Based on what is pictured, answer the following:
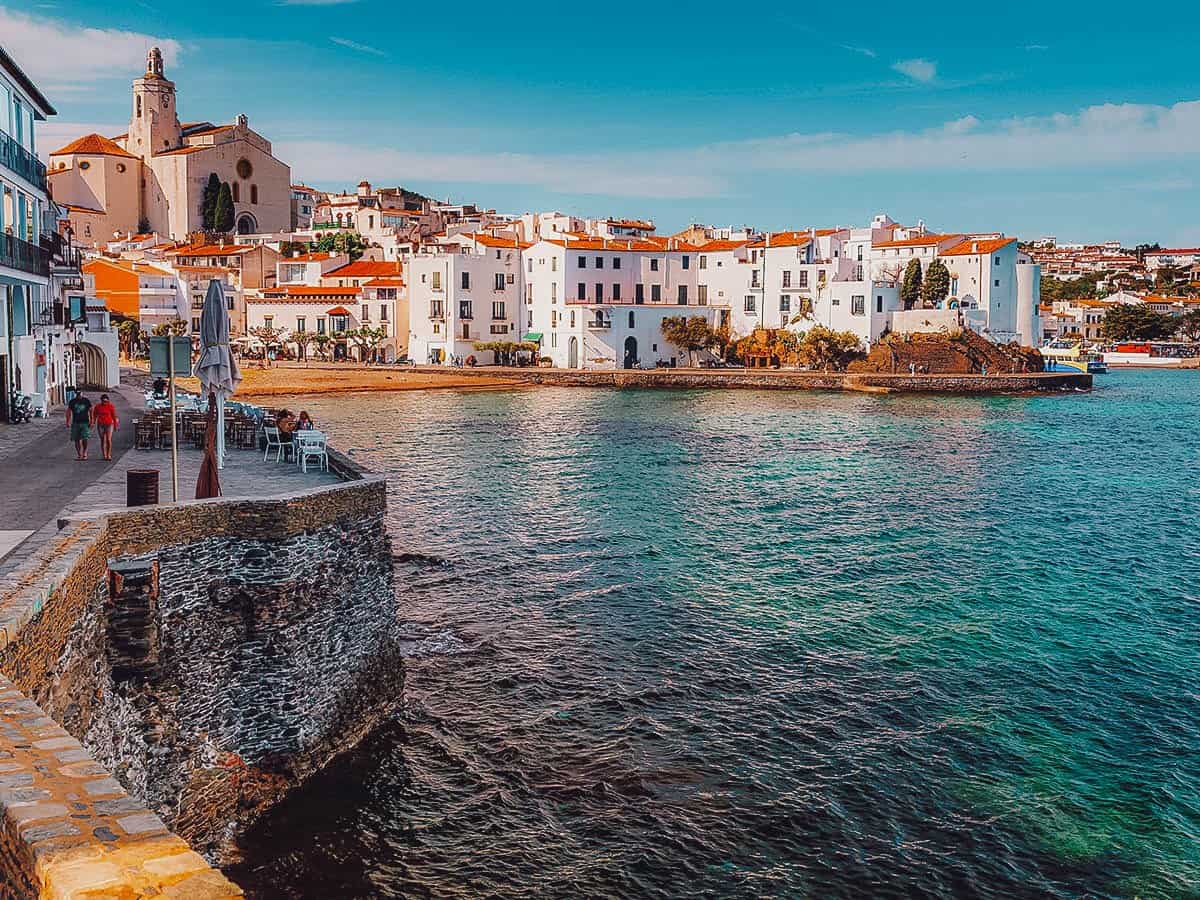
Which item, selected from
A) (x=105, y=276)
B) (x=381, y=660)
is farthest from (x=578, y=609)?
(x=105, y=276)

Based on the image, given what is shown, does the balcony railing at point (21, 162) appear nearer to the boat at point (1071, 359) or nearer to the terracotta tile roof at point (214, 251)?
the terracotta tile roof at point (214, 251)

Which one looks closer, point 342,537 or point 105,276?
point 342,537

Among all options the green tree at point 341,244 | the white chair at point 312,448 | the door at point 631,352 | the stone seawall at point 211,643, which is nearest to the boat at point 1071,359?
the door at point 631,352

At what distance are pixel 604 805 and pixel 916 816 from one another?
12.9ft

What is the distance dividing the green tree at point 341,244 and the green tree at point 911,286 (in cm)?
5882

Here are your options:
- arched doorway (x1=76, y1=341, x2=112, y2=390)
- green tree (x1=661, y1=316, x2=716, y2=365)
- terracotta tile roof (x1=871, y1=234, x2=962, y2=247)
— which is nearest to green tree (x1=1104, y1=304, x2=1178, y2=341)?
terracotta tile roof (x1=871, y1=234, x2=962, y2=247)

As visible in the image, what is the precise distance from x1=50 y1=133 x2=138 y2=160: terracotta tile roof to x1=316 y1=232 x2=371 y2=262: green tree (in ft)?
Result: 89.6

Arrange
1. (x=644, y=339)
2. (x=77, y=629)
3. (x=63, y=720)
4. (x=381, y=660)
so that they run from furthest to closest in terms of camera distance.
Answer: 1. (x=644, y=339)
2. (x=381, y=660)
3. (x=77, y=629)
4. (x=63, y=720)

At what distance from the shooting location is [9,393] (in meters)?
29.0

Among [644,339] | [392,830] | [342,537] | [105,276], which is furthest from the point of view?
[644,339]

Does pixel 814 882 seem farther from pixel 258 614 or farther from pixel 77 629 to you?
pixel 77 629

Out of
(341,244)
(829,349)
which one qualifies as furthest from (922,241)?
(341,244)

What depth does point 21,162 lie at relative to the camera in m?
29.8

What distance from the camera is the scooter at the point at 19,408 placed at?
2870 centimetres
